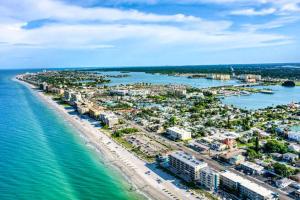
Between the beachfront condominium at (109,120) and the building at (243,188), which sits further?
the beachfront condominium at (109,120)

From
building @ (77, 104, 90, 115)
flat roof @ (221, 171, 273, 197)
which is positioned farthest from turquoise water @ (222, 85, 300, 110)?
flat roof @ (221, 171, 273, 197)

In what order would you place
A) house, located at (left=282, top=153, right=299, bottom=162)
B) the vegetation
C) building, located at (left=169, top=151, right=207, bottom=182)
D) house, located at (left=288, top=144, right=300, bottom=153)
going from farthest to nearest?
1. the vegetation
2. house, located at (left=288, top=144, right=300, bottom=153)
3. house, located at (left=282, top=153, right=299, bottom=162)
4. building, located at (left=169, top=151, right=207, bottom=182)

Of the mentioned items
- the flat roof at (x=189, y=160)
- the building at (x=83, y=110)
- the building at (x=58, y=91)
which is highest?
the building at (x=58, y=91)

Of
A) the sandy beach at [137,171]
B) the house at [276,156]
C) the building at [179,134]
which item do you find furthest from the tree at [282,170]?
the building at [179,134]

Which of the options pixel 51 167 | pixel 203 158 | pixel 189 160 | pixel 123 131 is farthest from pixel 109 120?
pixel 189 160

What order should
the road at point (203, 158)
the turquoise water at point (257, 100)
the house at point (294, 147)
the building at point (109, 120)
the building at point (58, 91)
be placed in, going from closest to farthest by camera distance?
1. the road at point (203, 158)
2. the house at point (294, 147)
3. the building at point (109, 120)
4. the turquoise water at point (257, 100)
5. the building at point (58, 91)

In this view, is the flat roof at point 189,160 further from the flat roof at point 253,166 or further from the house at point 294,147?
the house at point 294,147

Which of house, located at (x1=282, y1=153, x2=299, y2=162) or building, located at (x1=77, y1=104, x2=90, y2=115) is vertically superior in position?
building, located at (x1=77, y1=104, x2=90, y2=115)

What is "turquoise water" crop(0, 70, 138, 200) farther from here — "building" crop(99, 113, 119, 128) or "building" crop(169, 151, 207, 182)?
"building" crop(99, 113, 119, 128)
